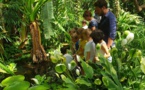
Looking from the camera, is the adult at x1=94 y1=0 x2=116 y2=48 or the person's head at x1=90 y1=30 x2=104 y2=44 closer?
the person's head at x1=90 y1=30 x2=104 y2=44

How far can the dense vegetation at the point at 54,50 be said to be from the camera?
2430 millimetres

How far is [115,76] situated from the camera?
2.33 m

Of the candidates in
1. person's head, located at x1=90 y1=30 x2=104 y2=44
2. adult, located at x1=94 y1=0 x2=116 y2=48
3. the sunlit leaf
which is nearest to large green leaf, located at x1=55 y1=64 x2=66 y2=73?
the sunlit leaf

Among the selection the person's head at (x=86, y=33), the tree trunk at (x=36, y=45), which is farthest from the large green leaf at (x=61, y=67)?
the tree trunk at (x=36, y=45)

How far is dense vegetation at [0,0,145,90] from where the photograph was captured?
2.43 metres

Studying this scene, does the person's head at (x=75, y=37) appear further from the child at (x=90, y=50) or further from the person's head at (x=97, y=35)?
the person's head at (x=97, y=35)

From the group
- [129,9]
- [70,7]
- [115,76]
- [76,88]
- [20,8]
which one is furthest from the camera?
[129,9]

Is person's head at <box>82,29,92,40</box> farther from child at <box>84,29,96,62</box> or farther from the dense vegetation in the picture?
the dense vegetation

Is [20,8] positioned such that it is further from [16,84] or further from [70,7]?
[16,84]

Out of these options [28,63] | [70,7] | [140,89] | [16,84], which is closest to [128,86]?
[140,89]

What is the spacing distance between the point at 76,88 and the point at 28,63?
2635 mm

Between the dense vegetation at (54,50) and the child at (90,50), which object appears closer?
the dense vegetation at (54,50)

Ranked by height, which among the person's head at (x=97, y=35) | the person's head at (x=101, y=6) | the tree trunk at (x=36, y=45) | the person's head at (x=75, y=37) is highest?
the person's head at (x=101, y=6)

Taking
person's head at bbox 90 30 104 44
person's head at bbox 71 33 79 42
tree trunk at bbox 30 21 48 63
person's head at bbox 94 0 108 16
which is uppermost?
person's head at bbox 94 0 108 16
